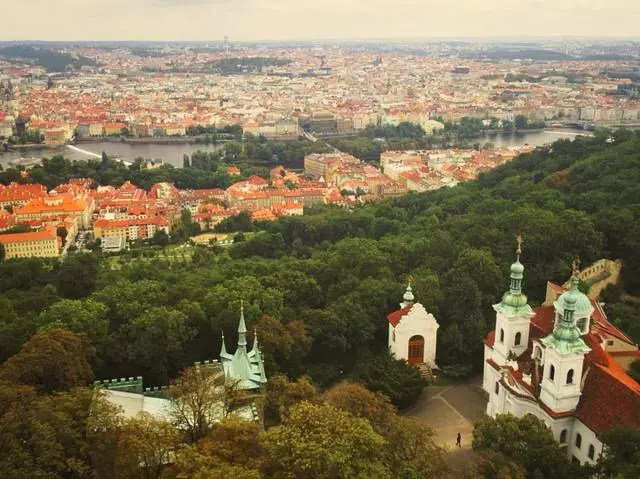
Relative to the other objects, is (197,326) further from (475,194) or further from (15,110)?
(15,110)

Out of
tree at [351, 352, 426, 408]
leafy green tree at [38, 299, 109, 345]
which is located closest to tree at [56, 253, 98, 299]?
leafy green tree at [38, 299, 109, 345]

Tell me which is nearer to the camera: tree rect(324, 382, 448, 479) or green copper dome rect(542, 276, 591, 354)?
tree rect(324, 382, 448, 479)

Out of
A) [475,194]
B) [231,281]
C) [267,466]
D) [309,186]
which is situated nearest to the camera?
[267,466]

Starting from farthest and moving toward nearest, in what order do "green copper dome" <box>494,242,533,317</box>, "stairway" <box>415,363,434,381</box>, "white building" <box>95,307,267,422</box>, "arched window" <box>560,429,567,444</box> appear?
"stairway" <box>415,363,434,381</box>, "green copper dome" <box>494,242,533,317</box>, "arched window" <box>560,429,567,444</box>, "white building" <box>95,307,267,422</box>

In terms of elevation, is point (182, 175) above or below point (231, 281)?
below

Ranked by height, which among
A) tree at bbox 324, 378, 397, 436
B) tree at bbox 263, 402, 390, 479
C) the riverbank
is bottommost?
the riverbank

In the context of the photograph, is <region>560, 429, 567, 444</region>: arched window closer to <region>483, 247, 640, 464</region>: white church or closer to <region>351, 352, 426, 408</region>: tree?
<region>483, 247, 640, 464</region>: white church

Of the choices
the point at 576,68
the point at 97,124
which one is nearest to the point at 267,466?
the point at 97,124

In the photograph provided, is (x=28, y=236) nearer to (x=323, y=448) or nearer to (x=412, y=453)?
(x=412, y=453)
